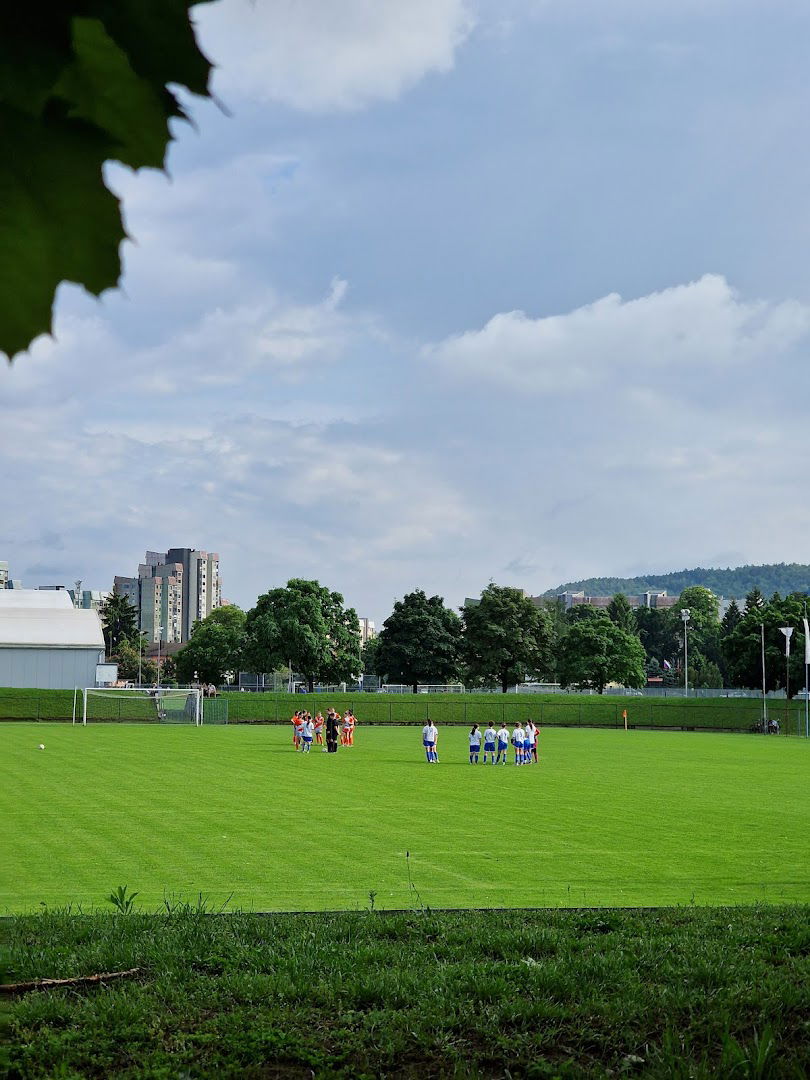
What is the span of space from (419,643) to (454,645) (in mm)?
2977

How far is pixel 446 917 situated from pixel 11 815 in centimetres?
1346

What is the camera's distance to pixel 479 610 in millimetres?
87250

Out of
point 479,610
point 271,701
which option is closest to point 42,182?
point 271,701

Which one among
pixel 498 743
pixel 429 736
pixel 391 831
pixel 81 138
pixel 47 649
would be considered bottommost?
pixel 498 743

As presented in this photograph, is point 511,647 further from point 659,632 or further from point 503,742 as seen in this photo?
point 659,632

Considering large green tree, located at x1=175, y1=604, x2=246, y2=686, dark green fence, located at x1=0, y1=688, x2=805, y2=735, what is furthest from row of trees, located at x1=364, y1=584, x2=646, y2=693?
large green tree, located at x1=175, y1=604, x2=246, y2=686

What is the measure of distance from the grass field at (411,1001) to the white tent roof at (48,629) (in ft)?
196

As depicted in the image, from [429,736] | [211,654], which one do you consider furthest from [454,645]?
[429,736]

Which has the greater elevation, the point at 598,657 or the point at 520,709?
the point at 598,657

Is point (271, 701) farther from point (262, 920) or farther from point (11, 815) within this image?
point (262, 920)

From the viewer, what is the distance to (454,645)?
8812cm

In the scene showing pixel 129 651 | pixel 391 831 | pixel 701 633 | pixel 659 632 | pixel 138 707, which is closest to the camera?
pixel 391 831

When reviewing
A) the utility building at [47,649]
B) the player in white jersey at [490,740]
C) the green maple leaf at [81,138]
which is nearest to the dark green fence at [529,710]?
the utility building at [47,649]

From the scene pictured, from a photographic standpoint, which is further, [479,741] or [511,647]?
[511,647]
